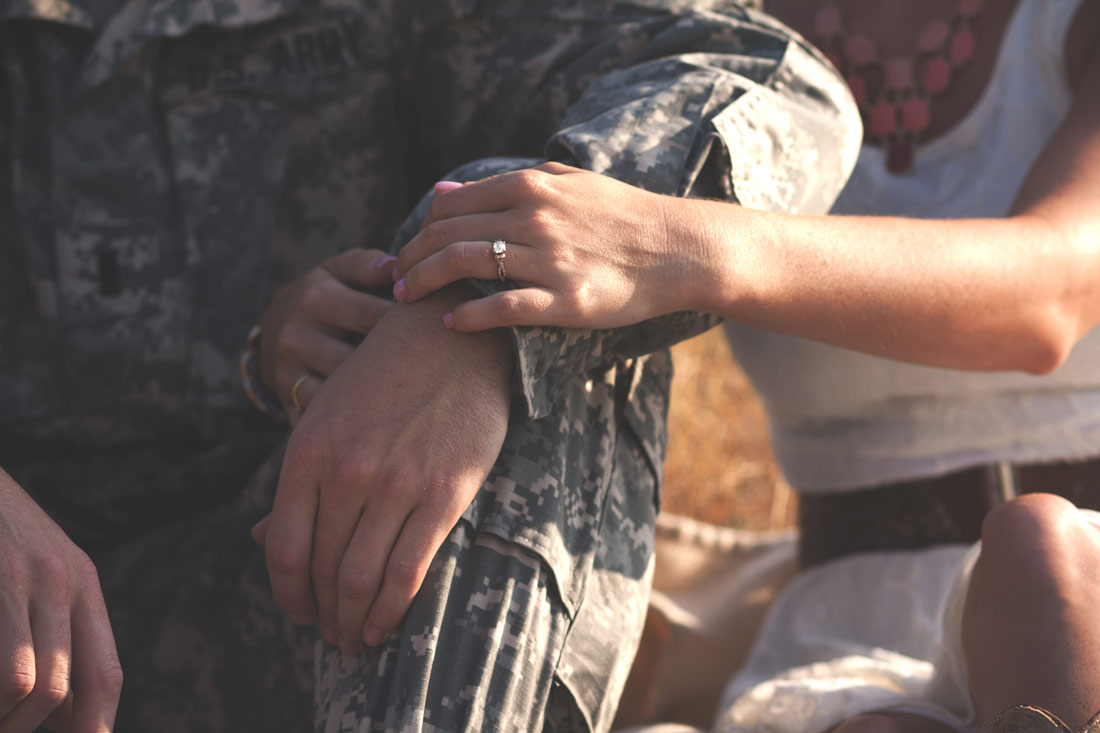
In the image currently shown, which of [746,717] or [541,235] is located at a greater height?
[541,235]

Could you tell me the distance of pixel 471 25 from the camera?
3.99 ft

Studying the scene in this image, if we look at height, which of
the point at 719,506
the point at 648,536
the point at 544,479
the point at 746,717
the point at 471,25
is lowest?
the point at 719,506

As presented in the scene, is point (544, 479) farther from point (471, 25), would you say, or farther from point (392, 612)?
point (471, 25)

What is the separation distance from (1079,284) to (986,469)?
33 cm

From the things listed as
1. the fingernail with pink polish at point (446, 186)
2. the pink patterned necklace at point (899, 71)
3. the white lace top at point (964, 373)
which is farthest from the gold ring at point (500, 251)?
the pink patterned necklace at point (899, 71)

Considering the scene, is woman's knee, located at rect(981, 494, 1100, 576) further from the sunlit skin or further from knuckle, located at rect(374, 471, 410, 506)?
knuckle, located at rect(374, 471, 410, 506)

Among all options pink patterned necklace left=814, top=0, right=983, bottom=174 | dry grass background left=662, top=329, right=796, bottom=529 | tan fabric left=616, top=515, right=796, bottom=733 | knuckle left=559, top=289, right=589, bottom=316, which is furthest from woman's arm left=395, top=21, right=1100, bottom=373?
dry grass background left=662, top=329, right=796, bottom=529

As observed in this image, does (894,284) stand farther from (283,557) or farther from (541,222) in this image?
(283,557)

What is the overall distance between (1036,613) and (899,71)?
0.81 metres

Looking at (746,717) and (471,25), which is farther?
(471,25)

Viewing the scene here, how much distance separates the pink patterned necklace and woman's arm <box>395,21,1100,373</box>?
21 centimetres

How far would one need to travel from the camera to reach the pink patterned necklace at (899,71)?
1.33m

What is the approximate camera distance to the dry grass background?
8.14ft

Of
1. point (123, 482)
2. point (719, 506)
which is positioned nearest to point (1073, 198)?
point (123, 482)
